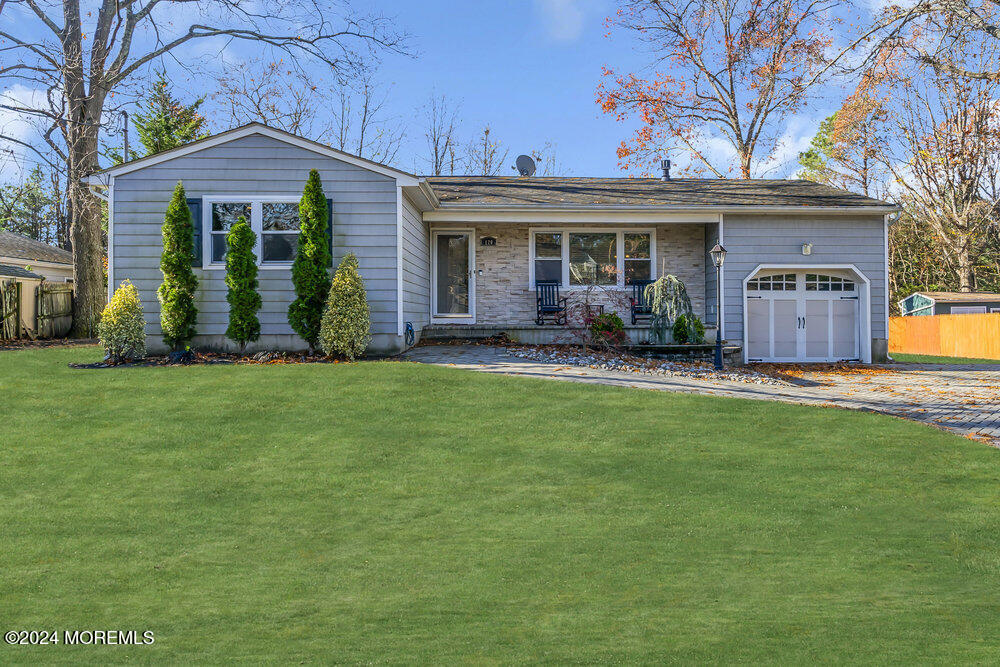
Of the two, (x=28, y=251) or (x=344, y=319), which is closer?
(x=344, y=319)

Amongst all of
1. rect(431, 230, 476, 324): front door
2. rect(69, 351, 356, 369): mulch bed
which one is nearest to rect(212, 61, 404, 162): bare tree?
rect(431, 230, 476, 324): front door

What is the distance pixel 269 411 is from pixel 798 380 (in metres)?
8.92

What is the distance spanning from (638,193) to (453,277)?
15.9 feet

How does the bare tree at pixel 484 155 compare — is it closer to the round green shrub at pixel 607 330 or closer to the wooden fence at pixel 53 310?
the wooden fence at pixel 53 310

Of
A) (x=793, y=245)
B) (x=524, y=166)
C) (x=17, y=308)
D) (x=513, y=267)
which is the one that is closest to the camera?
(x=793, y=245)

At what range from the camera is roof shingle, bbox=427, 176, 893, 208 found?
16.2 metres

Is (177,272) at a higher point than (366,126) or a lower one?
lower

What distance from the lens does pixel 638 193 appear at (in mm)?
17328

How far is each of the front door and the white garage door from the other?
6.39m

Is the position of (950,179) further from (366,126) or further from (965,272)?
(366,126)

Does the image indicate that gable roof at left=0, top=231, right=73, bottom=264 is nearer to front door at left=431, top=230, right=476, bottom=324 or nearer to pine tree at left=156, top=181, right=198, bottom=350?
pine tree at left=156, top=181, right=198, bottom=350

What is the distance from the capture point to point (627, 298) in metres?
16.6

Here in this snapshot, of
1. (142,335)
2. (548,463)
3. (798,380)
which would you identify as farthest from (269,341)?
(798,380)

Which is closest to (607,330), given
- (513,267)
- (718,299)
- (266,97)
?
(718,299)
